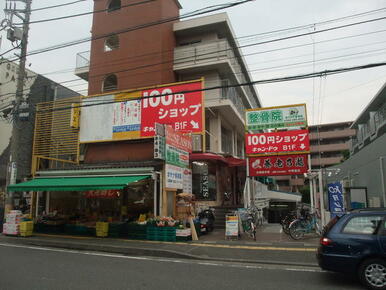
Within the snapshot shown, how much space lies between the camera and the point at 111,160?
1836cm

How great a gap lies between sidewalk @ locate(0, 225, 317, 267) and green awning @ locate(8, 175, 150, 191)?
81.0 inches

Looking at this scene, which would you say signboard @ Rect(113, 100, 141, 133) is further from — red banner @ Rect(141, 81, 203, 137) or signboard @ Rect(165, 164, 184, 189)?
signboard @ Rect(165, 164, 184, 189)

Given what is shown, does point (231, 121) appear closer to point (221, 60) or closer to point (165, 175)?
point (221, 60)

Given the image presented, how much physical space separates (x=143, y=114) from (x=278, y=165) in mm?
7867

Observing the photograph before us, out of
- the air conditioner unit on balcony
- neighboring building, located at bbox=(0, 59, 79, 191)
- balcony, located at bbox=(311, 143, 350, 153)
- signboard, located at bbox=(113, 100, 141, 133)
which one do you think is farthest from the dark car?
balcony, located at bbox=(311, 143, 350, 153)

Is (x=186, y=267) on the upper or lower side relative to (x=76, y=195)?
lower

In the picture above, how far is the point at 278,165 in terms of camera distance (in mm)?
13938

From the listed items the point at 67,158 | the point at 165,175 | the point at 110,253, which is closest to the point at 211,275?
the point at 110,253

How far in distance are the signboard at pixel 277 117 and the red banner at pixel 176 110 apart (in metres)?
2.96

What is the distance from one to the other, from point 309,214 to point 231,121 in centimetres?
1200

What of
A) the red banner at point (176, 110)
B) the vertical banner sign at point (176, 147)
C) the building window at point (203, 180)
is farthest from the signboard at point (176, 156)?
the building window at point (203, 180)

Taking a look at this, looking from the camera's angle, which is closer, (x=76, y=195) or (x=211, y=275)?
(x=211, y=275)

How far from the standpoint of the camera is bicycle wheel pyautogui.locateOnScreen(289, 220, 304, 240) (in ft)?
38.4

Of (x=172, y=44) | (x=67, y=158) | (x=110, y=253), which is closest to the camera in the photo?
(x=110, y=253)
